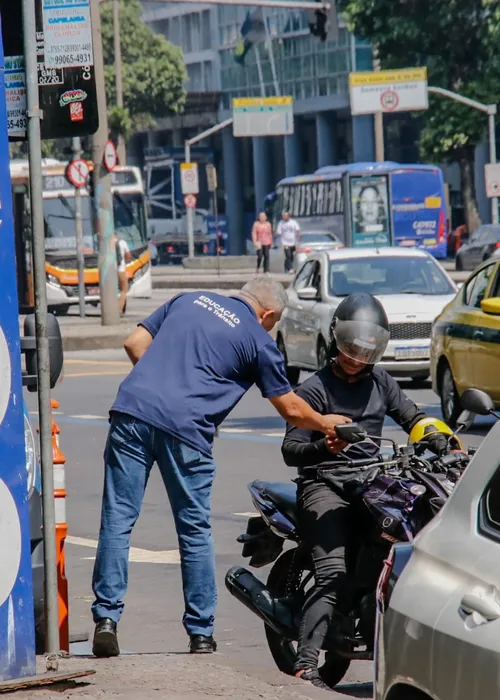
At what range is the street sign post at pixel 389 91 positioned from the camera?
4991 cm

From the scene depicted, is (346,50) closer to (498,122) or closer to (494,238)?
(498,122)

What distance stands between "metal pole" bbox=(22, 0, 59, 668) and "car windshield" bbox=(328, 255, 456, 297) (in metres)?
13.5

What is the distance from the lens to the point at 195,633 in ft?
21.1

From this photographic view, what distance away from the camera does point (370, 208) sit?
55.7 metres

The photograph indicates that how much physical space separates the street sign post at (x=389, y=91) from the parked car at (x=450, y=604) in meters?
46.1

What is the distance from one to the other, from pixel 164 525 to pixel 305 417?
4347 millimetres

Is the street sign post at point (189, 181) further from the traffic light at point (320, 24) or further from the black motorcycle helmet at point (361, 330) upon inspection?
the black motorcycle helmet at point (361, 330)

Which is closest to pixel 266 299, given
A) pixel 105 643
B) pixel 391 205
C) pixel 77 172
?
pixel 105 643

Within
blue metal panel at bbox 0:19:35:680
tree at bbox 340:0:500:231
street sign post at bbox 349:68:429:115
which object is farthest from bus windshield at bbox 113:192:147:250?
blue metal panel at bbox 0:19:35:680

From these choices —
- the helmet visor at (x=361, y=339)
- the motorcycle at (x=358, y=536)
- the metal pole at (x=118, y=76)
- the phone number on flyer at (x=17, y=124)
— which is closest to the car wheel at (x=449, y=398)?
the motorcycle at (x=358, y=536)

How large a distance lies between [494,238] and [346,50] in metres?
25.5

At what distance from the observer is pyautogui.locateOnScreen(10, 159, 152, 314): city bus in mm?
34250

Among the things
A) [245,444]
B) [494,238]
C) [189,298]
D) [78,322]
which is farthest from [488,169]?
[189,298]

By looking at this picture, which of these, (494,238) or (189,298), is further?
(494,238)
